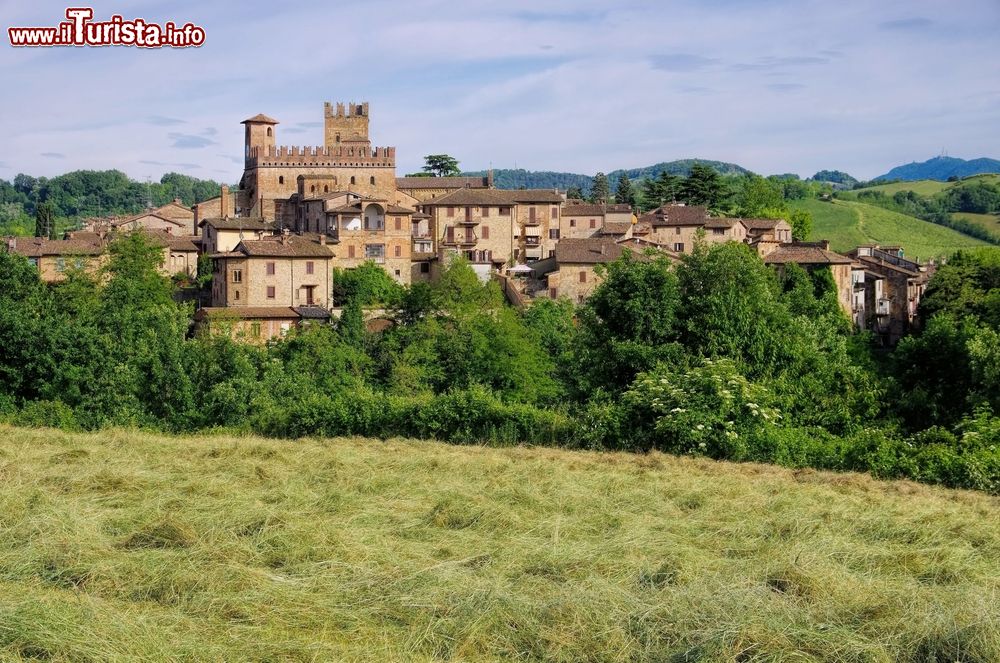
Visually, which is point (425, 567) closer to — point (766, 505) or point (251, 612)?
point (251, 612)

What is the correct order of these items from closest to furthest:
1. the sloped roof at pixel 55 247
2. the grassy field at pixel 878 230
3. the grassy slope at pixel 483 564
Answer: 1. the grassy slope at pixel 483 564
2. the sloped roof at pixel 55 247
3. the grassy field at pixel 878 230

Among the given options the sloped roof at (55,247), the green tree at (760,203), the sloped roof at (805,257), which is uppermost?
the green tree at (760,203)

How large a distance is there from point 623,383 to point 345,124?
49117 millimetres

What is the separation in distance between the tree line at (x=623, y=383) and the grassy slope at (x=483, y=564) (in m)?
2.62

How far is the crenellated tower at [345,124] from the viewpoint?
67812mm

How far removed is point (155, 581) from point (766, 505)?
6.74 metres

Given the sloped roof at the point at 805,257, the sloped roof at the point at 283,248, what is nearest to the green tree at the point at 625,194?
the sloped roof at the point at 805,257

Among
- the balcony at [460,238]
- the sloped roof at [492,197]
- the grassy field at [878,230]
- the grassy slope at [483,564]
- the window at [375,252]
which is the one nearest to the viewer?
the grassy slope at [483,564]

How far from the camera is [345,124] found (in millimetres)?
68062

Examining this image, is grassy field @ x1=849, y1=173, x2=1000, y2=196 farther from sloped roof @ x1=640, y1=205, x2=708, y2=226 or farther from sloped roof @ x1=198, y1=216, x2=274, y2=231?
sloped roof @ x1=198, y1=216, x2=274, y2=231

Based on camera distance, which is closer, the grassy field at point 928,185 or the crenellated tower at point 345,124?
the crenellated tower at point 345,124

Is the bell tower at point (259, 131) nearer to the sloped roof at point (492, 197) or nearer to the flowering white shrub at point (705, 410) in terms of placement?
the sloped roof at point (492, 197)

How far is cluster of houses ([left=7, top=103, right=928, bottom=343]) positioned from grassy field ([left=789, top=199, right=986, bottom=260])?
25057 millimetres

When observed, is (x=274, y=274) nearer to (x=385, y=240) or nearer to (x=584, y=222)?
(x=385, y=240)
